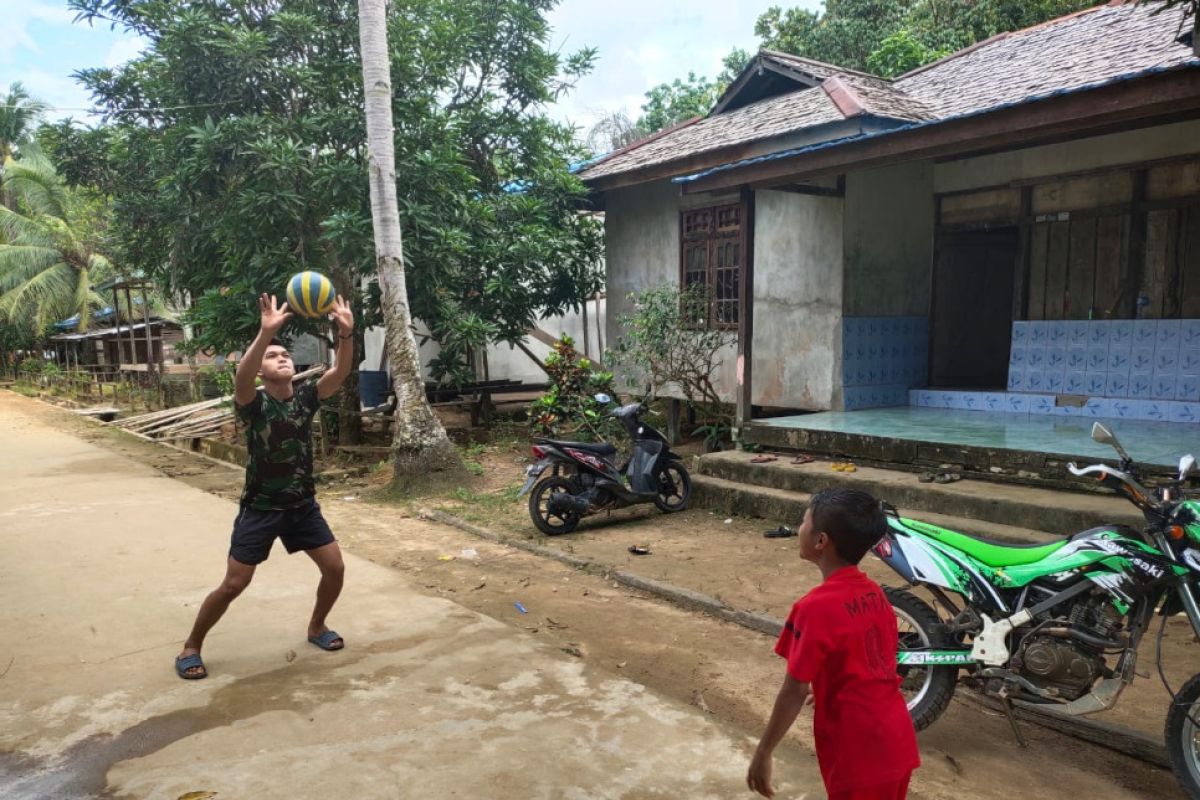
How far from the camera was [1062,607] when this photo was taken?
3.36 meters

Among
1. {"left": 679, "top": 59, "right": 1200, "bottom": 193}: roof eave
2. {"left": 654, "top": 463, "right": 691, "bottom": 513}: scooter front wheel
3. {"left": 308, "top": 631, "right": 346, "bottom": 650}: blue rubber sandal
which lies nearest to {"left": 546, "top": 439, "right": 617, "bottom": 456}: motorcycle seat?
{"left": 654, "top": 463, "right": 691, "bottom": 513}: scooter front wheel

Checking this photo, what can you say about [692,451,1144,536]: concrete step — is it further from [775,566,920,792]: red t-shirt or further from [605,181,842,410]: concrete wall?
[775,566,920,792]: red t-shirt

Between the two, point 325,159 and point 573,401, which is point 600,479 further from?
point 325,159

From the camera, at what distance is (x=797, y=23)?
18266mm

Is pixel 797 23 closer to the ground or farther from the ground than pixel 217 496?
farther from the ground

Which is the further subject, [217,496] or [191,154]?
[191,154]

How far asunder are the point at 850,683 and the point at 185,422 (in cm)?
1565

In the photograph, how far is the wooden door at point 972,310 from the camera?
967 centimetres

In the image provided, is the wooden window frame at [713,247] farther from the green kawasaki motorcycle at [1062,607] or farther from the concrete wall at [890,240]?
the green kawasaki motorcycle at [1062,607]

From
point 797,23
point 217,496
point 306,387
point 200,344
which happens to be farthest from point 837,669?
Result: point 797,23

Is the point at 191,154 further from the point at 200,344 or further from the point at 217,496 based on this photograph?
the point at 217,496

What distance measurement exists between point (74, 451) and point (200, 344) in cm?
423

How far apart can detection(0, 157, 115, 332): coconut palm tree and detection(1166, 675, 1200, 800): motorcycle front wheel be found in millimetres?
27837

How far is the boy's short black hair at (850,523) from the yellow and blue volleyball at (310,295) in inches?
126
